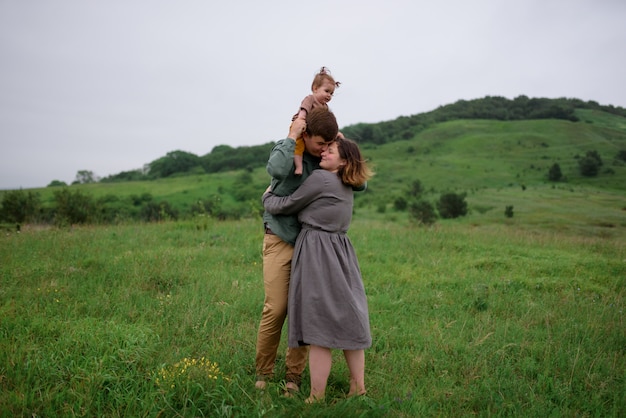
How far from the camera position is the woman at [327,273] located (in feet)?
10.0

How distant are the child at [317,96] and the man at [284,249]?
95mm

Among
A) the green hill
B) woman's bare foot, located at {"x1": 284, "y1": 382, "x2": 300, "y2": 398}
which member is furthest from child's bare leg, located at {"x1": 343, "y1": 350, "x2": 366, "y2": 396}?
the green hill

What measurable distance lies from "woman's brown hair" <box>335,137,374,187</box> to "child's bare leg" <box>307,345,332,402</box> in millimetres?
1316

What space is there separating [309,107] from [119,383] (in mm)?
2688

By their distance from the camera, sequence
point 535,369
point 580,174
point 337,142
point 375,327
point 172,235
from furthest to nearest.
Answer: point 580,174
point 172,235
point 375,327
point 535,369
point 337,142

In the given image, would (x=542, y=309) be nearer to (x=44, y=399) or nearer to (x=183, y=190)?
(x=44, y=399)

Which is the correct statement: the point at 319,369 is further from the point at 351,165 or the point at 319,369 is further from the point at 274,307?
the point at 351,165

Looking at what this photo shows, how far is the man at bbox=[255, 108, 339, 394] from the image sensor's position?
3145 millimetres

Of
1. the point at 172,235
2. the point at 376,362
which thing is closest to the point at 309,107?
the point at 376,362

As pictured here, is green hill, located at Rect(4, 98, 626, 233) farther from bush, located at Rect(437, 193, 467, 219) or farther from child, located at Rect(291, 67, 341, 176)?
child, located at Rect(291, 67, 341, 176)

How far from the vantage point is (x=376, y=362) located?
4047mm

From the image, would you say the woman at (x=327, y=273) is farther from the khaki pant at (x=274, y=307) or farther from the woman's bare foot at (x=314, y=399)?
the khaki pant at (x=274, y=307)

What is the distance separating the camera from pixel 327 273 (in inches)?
122

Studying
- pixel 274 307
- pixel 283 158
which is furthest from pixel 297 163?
pixel 274 307
